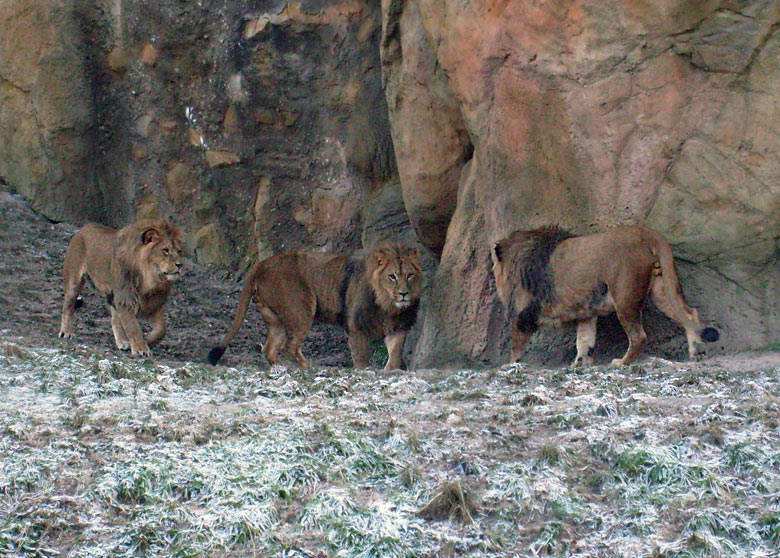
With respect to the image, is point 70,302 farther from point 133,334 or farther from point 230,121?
point 230,121

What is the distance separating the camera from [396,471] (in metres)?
6.29

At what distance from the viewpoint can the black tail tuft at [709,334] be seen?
9.50 m

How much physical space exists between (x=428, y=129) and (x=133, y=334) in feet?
12.5

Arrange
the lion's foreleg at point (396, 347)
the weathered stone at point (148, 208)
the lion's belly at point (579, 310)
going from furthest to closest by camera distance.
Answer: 1. the weathered stone at point (148, 208)
2. the lion's foreleg at point (396, 347)
3. the lion's belly at point (579, 310)

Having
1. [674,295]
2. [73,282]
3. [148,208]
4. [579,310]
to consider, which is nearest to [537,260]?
[579,310]

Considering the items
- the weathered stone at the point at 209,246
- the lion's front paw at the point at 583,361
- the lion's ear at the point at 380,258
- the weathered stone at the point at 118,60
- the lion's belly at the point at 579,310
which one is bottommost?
the lion's front paw at the point at 583,361

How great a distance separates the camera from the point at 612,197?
10.4 metres

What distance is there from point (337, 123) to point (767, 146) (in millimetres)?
5751

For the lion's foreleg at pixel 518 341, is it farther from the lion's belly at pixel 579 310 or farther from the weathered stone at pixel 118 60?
the weathered stone at pixel 118 60

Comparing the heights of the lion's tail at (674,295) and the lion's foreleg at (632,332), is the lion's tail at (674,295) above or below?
above

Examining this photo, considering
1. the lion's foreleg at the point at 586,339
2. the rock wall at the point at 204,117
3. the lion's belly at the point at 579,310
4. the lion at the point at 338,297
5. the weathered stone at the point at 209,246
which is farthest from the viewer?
the weathered stone at the point at 209,246

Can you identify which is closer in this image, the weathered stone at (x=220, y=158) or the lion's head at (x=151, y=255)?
the lion's head at (x=151, y=255)

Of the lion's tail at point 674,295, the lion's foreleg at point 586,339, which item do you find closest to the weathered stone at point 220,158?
the lion's foreleg at point 586,339

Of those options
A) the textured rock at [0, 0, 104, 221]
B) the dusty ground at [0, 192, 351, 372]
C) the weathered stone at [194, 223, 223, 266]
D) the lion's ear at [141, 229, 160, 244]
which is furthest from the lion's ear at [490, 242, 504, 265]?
the textured rock at [0, 0, 104, 221]
